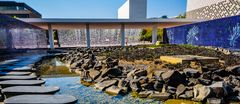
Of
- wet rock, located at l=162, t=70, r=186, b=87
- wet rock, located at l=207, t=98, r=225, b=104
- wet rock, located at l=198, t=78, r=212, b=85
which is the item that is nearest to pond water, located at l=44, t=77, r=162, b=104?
wet rock, located at l=162, t=70, r=186, b=87

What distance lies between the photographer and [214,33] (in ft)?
41.0

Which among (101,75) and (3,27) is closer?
(101,75)

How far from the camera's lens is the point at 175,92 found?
465 cm

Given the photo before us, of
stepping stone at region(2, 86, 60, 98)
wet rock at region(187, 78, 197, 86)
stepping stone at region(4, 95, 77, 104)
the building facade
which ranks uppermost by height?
the building facade

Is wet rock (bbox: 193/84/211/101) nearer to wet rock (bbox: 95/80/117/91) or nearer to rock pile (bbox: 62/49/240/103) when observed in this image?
rock pile (bbox: 62/49/240/103)

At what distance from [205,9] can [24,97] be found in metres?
30.0

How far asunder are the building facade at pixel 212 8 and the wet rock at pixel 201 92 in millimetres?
22114

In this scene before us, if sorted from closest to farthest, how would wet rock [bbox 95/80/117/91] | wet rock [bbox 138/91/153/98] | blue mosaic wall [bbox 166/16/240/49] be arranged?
wet rock [bbox 138/91/153/98] → wet rock [bbox 95/80/117/91] → blue mosaic wall [bbox 166/16/240/49]

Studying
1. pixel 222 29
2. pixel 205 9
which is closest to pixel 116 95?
pixel 222 29

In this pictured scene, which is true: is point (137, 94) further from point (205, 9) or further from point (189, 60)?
point (205, 9)

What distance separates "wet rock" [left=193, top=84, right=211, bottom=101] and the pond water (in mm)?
810

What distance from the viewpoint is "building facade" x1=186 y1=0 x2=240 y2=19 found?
2362 cm

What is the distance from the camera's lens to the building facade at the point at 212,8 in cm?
2362

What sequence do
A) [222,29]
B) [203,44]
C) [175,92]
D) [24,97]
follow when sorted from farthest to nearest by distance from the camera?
1. [203,44]
2. [222,29]
3. [175,92]
4. [24,97]
